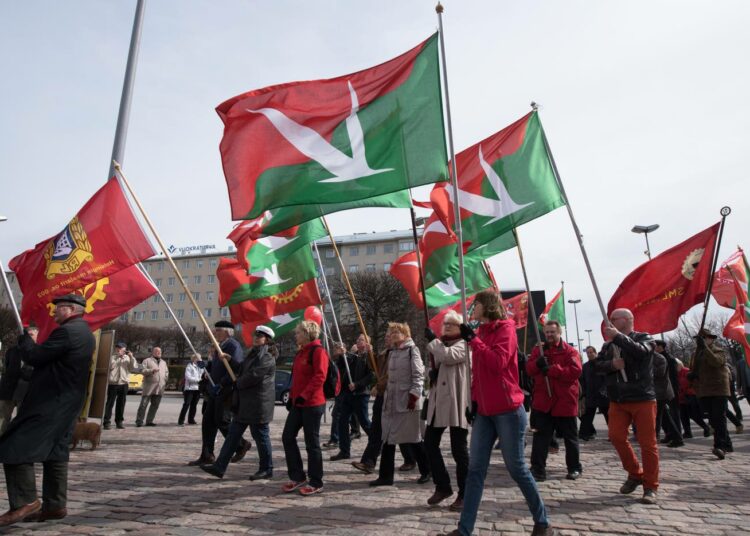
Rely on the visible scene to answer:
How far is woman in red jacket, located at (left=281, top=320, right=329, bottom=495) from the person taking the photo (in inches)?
247

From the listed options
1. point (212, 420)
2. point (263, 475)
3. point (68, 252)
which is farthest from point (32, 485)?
point (68, 252)

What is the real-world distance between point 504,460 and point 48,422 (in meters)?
3.76

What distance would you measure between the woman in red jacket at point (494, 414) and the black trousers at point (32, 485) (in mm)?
3382

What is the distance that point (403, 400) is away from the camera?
667 centimetres

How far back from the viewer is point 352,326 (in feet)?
194

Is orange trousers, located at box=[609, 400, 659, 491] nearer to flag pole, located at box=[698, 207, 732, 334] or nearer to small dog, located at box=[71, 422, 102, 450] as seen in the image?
flag pole, located at box=[698, 207, 732, 334]

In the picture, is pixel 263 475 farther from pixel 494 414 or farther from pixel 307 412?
pixel 494 414

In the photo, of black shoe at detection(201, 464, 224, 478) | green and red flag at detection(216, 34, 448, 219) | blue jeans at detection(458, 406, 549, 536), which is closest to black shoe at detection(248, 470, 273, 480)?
black shoe at detection(201, 464, 224, 478)

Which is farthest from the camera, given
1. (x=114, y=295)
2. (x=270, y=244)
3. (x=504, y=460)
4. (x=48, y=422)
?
(x=270, y=244)

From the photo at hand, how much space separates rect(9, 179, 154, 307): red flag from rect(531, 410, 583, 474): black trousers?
5.63 meters

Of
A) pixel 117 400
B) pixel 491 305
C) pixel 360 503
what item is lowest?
pixel 360 503

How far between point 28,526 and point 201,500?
5.10 ft

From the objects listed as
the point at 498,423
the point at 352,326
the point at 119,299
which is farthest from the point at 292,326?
the point at 352,326

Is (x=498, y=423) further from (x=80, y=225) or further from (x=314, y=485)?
(x=80, y=225)
